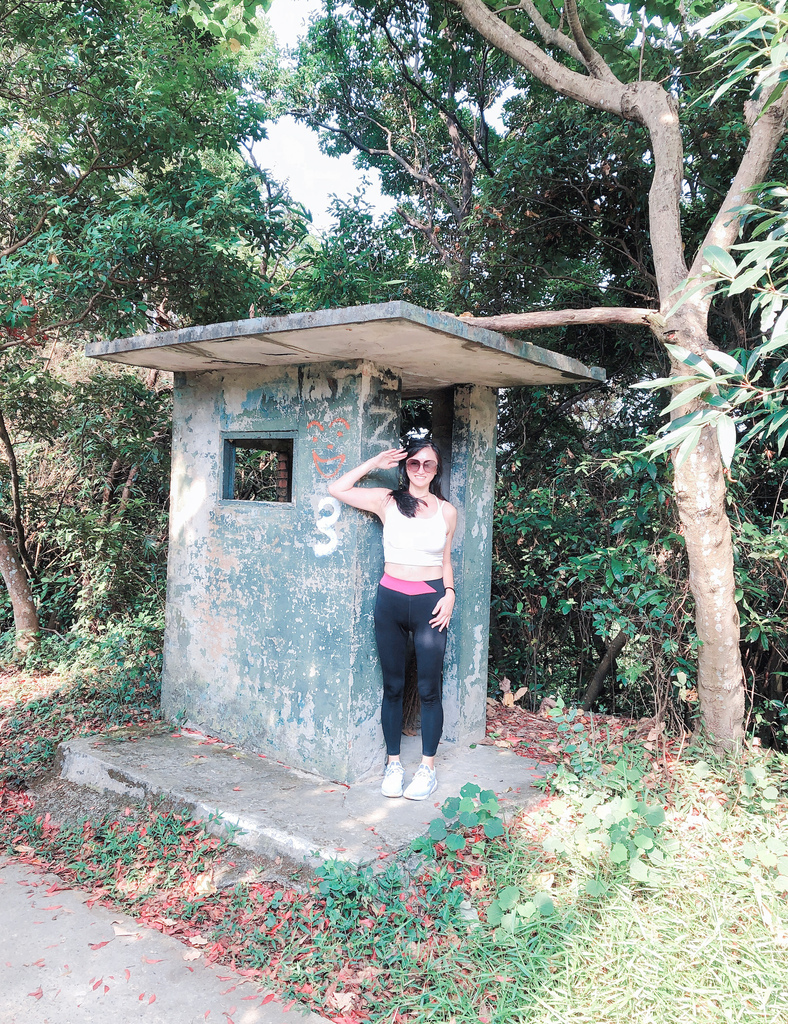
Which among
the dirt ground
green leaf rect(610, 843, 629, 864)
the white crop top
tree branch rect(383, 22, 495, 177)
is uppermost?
tree branch rect(383, 22, 495, 177)

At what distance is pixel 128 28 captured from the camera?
18.9 feet

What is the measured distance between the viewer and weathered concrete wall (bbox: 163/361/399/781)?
407cm

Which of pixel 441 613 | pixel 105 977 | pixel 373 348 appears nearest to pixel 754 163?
pixel 373 348

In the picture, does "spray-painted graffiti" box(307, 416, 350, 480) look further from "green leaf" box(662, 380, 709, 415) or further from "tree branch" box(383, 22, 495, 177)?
"tree branch" box(383, 22, 495, 177)

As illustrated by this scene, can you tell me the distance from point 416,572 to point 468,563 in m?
1.02

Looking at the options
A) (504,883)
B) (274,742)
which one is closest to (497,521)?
(274,742)

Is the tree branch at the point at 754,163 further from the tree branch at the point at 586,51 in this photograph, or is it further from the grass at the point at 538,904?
the grass at the point at 538,904

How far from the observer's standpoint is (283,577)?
4.40m

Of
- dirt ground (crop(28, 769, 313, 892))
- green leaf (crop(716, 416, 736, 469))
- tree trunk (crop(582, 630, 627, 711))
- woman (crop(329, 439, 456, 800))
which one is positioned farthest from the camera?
tree trunk (crop(582, 630, 627, 711))

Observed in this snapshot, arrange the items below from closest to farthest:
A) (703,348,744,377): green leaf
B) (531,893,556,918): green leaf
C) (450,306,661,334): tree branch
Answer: (703,348,744,377): green leaf
(531,893,556,918): green leaf
(450,306,661,334): tree branch

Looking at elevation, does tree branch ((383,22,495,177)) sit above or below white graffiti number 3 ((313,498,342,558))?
above

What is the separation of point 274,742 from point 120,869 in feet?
3.74

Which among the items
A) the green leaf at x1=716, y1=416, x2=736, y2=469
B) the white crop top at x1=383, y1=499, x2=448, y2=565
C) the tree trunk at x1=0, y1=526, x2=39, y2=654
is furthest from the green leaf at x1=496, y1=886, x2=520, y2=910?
the tree trunk at x1=0, y1=526, x2=39, y2=654

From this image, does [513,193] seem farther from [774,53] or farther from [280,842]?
[280,842]
